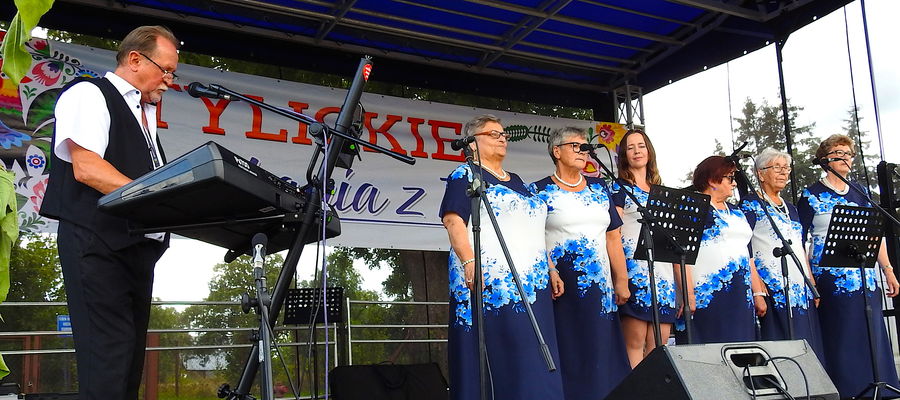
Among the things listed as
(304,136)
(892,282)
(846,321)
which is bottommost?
(846,321)

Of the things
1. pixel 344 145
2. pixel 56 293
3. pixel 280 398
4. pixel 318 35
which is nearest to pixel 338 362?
pixel 280 398

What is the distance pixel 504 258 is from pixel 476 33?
9.01ft

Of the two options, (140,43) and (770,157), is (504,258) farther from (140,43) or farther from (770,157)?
(770,157)

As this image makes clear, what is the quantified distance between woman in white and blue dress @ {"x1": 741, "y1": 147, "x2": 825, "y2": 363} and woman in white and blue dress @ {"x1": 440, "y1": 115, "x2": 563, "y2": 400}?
1795 millimetres

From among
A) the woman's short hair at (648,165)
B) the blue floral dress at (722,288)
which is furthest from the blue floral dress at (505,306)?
the blue floral dress at (722,288)

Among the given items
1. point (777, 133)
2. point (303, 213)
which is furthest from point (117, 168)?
point (777, 133)

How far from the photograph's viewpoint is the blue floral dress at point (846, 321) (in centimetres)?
466

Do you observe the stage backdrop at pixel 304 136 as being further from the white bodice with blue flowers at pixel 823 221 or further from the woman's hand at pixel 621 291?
the woman's hand at pixel 621 291

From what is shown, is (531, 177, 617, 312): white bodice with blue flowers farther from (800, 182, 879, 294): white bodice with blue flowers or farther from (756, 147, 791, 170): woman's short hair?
(800, 182, 879, 294): white bodice with blue flowers

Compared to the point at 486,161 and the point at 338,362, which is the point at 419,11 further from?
the point at 338,362

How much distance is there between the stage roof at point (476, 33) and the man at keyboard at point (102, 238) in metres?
2.87

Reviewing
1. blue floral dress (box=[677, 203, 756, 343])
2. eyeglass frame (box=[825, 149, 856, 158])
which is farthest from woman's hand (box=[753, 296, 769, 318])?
eyeglass frame (box=[825, 149, 856, 158])

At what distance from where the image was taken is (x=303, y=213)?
7.02ft

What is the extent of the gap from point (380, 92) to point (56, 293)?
2.86 m
